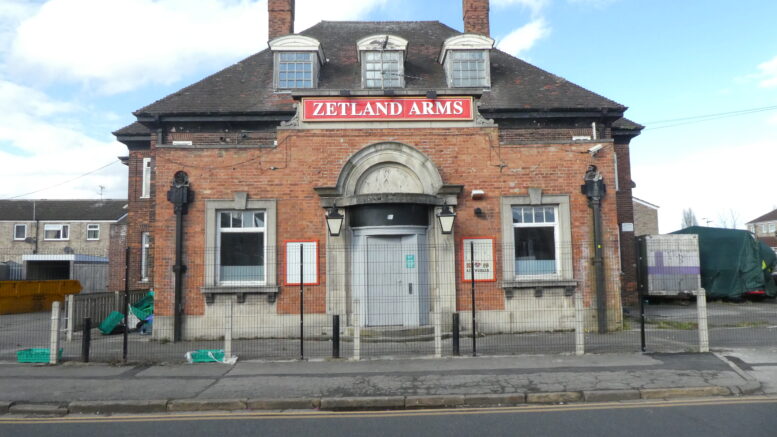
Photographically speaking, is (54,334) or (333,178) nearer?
(54,334)

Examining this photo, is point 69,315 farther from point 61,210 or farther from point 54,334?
point 61,210

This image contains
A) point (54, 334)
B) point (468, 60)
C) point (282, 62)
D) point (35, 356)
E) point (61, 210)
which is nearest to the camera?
point (54, 334)

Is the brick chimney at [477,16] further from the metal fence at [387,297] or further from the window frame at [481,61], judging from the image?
the metal fence at [387,297]

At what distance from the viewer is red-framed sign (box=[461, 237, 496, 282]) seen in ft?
41.3

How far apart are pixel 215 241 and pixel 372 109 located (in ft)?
16.1

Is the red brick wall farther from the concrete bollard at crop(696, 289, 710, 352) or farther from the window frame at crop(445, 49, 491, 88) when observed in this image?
the window frame at crop(445, 49, 491, 88)

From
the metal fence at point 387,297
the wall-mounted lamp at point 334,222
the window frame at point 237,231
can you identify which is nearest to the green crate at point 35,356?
the metal fence at point 387,297

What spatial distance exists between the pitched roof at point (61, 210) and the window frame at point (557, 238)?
148 feet

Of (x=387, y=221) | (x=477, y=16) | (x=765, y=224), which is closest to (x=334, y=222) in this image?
(x=387, y=221)

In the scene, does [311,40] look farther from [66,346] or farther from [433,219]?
[66,346]

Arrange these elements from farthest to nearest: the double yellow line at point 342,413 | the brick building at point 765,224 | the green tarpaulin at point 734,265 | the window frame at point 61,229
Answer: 1. the brick building at point 765,224
2. the window frame at point 61,229
3. the green tarpaulin at point 734,265
4. the double yellow line at point 342,413

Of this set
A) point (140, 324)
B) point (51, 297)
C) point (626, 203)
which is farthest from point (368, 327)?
point (51, 297)

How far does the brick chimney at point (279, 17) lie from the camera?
20.2m

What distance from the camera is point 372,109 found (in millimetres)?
12789
